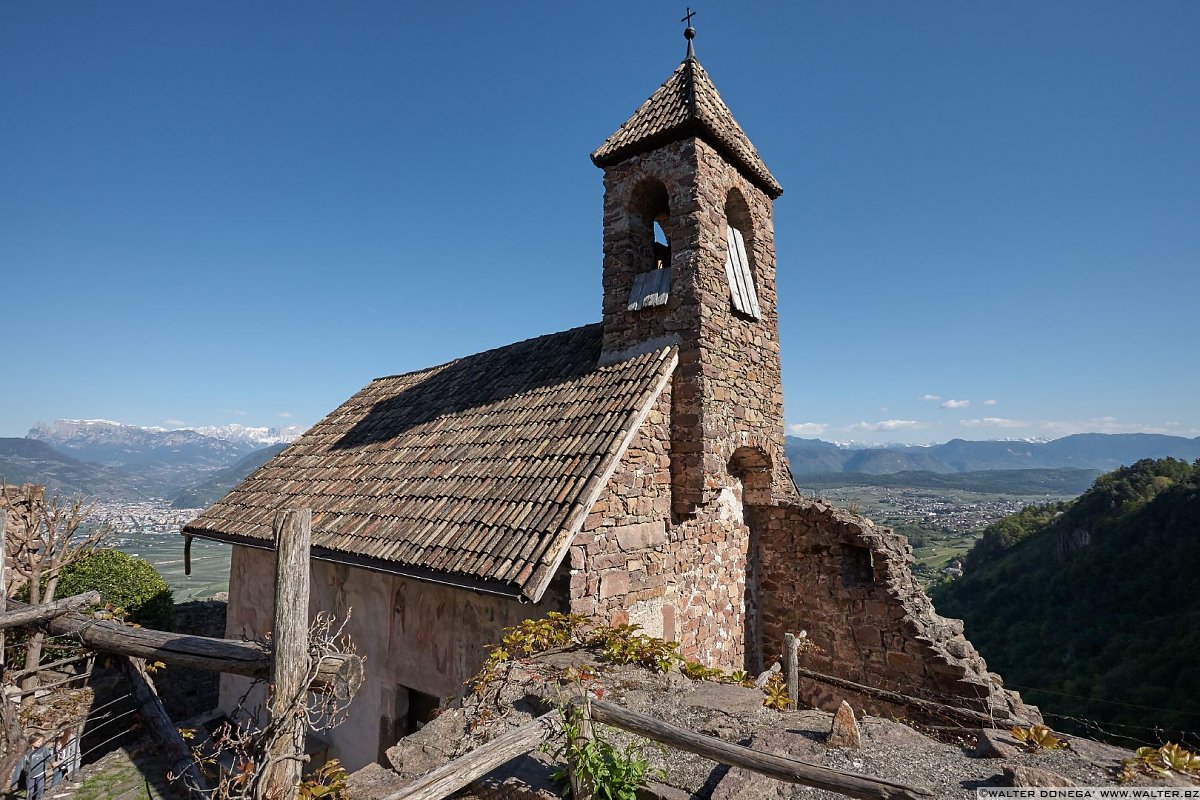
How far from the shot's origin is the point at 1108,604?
23.6 metres

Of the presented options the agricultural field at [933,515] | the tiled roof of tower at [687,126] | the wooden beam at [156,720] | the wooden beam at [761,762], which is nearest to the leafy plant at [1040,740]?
the wooden beam at [761,762]

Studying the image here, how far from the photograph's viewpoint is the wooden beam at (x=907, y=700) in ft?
21.1

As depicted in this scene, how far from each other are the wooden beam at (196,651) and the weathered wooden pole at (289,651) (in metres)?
0.16

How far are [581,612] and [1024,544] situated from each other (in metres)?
40.7

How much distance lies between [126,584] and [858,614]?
16011 millimetres

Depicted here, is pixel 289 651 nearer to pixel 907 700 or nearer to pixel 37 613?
pixel 37 613

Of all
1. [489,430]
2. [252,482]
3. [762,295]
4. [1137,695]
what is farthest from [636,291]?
[1137,695]

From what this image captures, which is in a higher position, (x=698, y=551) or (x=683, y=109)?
(x=683, y=109)

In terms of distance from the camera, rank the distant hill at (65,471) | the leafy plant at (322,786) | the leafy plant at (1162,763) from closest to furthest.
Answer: the leafy plant at (1162,763) → the leafy plant at (322,786) → the distant hill at (65,471)

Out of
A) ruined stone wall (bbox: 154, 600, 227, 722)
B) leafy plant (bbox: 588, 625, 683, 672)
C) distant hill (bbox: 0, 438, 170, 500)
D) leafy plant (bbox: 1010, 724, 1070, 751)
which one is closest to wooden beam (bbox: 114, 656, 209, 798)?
leafy plant (bbox: 588, 625, 683, 672)

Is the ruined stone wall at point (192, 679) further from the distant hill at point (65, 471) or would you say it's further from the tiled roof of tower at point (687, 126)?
the distant hill at point (65, 471)

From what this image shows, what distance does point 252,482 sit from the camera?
454 inches

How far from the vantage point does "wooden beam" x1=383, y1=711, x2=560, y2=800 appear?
124 inches

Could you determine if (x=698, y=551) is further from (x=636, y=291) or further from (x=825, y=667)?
(x=636, y=291)
